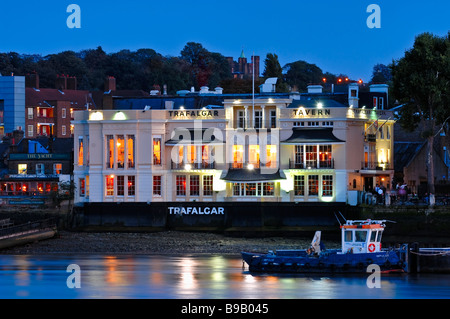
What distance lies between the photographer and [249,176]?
9350 cm

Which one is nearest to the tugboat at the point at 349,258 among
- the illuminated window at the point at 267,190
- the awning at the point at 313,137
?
the awning at the point at 313,137

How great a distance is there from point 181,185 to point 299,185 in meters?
9.87

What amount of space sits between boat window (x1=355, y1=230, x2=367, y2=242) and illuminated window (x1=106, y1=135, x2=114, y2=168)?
108 feet

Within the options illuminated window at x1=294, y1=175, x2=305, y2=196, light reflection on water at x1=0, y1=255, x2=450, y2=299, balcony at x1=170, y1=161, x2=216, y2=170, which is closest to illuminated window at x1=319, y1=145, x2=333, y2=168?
illuminated window at x1=294, y1=175, x2=305, y2=196

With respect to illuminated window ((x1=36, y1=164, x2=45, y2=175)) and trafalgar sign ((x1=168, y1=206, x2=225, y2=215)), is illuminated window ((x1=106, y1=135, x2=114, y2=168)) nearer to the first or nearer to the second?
trafalgar sign ((x1=168, y1=206, x2=225, y2=215))

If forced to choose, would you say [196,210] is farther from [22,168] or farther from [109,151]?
[22,168]

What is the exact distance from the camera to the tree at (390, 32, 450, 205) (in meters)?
91.9

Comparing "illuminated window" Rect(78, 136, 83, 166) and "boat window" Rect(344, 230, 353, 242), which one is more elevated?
"illuminated window" Rect(78, 136, 83, 166)

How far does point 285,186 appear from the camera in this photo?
93500 mm

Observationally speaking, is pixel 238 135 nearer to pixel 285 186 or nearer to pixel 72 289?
pixel 285 186

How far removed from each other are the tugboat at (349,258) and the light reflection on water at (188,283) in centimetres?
80
